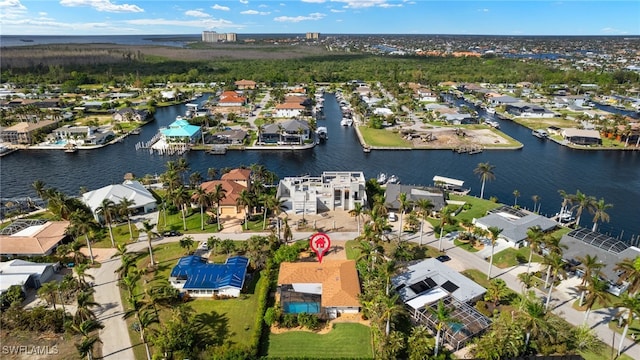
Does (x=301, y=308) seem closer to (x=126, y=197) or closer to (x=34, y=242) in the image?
(x=34, y=242)

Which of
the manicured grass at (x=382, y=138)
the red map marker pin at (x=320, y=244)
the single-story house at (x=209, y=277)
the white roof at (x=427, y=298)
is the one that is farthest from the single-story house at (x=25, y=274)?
the manicured grass at (x=382, y=138)

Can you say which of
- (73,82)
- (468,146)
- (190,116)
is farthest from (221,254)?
(73,82)

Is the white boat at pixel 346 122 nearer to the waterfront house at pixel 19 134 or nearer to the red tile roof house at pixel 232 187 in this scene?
the red tile roof house at pixel 232 187

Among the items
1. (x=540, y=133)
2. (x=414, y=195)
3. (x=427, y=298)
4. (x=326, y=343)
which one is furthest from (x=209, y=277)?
(x=540, y=133)

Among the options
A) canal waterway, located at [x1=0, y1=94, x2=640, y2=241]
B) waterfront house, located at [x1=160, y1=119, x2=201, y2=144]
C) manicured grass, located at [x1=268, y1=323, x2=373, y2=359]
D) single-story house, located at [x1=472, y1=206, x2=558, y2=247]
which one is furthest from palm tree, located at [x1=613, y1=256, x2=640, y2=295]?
waterfront house, located at [x1=160, y1=119, x2=201, y2=144]

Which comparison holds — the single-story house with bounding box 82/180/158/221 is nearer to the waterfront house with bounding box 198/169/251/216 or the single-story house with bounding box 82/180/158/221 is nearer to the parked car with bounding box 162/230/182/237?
the waterfront house with bounding box 198/169/251/216

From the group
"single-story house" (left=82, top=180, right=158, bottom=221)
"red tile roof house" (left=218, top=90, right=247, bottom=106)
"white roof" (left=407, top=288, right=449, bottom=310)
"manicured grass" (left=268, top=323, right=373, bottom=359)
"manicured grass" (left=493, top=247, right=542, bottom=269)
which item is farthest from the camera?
"red tile roof house" (left=218, top=90, right=247, bottom=106)

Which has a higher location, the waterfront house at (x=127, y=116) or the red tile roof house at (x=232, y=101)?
the red tile roof house at (x=232, y=101)
